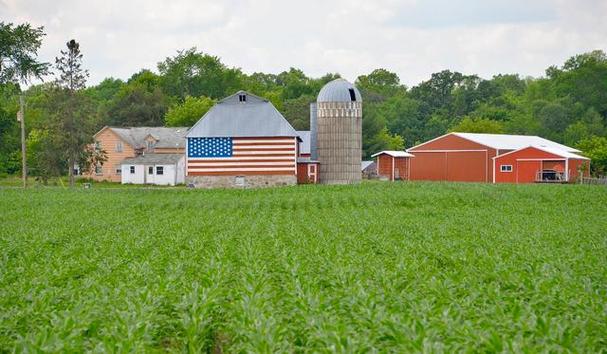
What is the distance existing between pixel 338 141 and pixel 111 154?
2674 centimetres

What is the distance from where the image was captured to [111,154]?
72.8 metres

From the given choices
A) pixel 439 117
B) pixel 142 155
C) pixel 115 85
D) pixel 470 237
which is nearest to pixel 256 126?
pixel 142 155

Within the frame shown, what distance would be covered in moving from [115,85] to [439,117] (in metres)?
63.1

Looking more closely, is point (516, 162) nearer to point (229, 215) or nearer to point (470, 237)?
point (229, 215)

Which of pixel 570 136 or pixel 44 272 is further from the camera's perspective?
pixel 570 136

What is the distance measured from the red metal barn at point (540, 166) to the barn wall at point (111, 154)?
1363 inches

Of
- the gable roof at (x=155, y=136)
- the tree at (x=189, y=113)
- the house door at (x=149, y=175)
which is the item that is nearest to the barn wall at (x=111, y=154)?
the gable roof at (x=155, y=136)

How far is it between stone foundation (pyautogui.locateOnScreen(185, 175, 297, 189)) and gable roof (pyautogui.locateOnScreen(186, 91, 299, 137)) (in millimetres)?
3073

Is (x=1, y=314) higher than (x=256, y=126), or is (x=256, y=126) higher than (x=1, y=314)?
(x=256, y=126)

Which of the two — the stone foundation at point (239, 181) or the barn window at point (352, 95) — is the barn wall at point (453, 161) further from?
the stone foundation at point (239, 181)

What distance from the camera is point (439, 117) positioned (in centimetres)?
11869

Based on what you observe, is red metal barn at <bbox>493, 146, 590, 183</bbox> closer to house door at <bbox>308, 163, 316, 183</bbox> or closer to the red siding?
the red siding

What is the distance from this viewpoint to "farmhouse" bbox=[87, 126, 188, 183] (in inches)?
2852

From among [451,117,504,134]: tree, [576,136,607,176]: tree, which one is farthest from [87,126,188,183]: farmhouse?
[576,136,607,176]: tree
